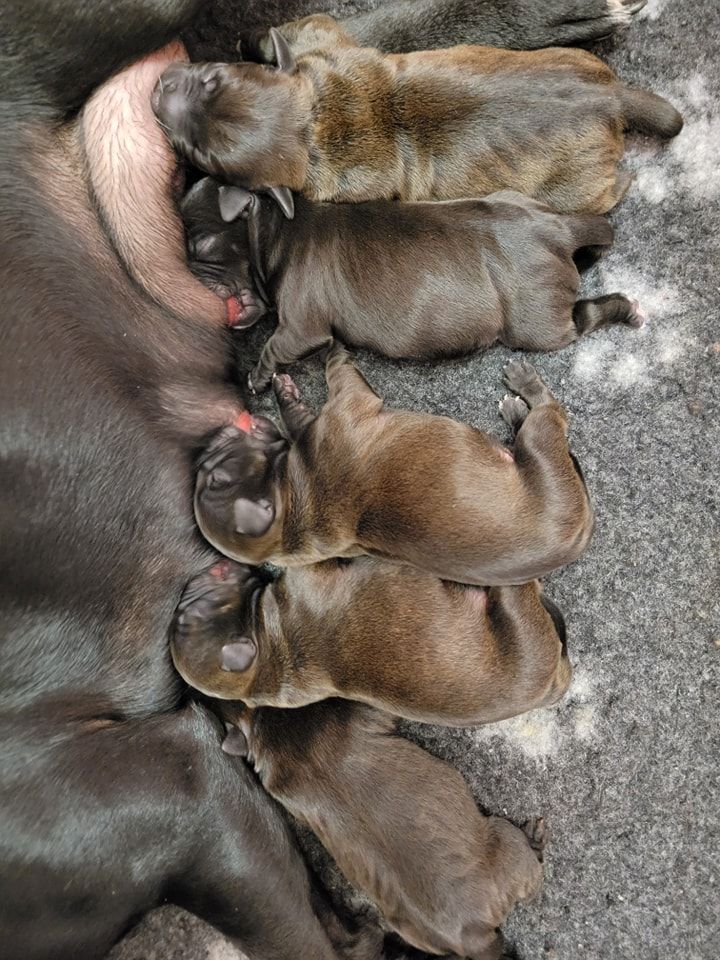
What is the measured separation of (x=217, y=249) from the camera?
1.77 metres

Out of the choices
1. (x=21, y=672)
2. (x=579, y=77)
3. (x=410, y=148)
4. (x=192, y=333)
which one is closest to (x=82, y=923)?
(x=21, y=672)

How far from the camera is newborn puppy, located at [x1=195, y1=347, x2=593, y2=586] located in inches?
59.9

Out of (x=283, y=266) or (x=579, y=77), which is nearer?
(x=579, y=77)

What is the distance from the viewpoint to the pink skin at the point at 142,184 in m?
1.60

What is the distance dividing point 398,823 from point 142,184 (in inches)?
48.7

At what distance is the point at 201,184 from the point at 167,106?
6.1 inches

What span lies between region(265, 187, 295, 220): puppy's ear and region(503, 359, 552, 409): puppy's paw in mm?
508

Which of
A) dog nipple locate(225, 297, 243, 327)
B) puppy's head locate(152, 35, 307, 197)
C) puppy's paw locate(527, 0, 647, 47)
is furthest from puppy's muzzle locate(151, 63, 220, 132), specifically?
puppy's paw locate(527, 0, 647, 47)

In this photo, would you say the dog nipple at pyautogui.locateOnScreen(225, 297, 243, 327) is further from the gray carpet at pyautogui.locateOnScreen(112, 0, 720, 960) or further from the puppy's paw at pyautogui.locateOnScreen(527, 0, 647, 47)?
the puppy's paw at pyautogui.locateOnScreen(527, 0, 647, 47)

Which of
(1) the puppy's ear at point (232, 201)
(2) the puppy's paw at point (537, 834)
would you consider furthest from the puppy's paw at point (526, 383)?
(2) the puppy's paw at point (537, 834)

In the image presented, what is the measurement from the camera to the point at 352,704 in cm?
177

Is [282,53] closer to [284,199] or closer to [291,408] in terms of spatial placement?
[284,199]

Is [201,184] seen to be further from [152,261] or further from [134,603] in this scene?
[134,603]

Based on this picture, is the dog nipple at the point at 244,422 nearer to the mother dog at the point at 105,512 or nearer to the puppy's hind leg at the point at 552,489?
the mother dog at the point at 105,512
